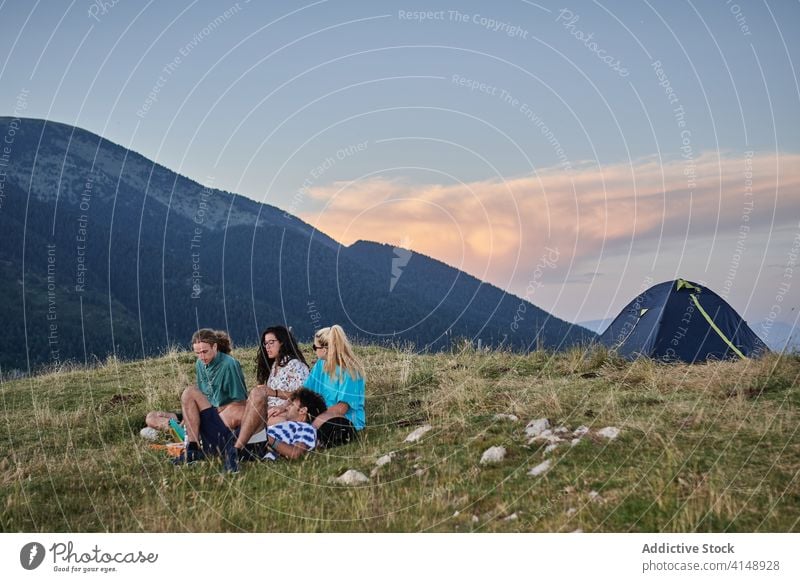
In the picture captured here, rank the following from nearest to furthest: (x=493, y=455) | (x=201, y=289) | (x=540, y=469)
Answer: (x=540, y=469)
(x=493, y=455)
(x=201, y=289)

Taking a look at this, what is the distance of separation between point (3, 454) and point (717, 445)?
370 inches

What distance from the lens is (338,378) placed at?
31.2 ft

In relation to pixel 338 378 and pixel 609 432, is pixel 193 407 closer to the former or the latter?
pixel 338 378

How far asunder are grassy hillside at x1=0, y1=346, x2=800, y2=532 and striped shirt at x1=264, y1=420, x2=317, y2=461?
284 millimetres

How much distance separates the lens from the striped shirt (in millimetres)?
8945

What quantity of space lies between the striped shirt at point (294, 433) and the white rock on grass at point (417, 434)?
3.96 ft

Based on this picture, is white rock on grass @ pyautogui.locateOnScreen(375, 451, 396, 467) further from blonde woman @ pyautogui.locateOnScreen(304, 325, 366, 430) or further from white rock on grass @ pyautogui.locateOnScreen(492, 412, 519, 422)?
white rock on grass @ pyautogui.locateOnScreen(492, 412, 519, 422)

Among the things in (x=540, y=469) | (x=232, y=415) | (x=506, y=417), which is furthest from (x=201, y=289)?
(x=540, y=469)

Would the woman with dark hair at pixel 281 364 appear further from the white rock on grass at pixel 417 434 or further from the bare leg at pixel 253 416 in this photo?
the white rock on grass at pixel 417 434

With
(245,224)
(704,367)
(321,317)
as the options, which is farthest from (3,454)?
(245,224)

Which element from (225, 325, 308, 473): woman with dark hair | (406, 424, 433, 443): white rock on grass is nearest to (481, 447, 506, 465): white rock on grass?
(406, 424, 433, 443): white rock on grass

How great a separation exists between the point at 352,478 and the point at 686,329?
11.6 meters

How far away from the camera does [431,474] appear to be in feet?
24.5
